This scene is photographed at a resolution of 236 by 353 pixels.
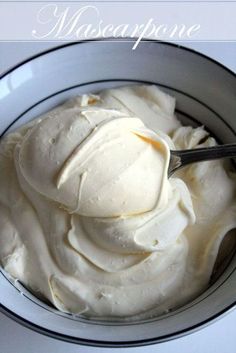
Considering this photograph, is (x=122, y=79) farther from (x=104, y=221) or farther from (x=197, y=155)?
(x=104, y=221)

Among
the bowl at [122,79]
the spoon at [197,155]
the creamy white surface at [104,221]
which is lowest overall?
the creamy white surface at [104,221]

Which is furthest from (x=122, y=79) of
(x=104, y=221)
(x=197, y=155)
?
(x=104, y=221)

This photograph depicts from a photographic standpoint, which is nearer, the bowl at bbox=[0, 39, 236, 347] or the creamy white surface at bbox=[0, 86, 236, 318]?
the creamy white surface at bbox=[0, 86, 236, 318]

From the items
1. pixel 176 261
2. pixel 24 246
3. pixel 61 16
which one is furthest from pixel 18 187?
pixel 61 16

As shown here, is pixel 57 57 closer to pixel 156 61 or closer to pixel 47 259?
pixel 156 61

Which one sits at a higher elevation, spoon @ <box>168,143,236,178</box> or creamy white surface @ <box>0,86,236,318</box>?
spoon @ <box>168,143,236,178</box>
